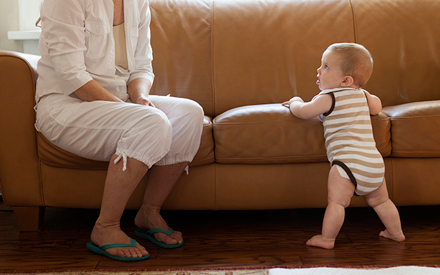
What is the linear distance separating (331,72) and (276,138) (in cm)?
28

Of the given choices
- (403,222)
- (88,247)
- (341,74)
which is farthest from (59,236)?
(403,222)

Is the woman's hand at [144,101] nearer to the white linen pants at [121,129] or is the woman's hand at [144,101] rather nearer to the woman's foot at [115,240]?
the white linen pants at [121,129]

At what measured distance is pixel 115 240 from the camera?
3.91ft

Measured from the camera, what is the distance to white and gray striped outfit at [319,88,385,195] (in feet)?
4.02

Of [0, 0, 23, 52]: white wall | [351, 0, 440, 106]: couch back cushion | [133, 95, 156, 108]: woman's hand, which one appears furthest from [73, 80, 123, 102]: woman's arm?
[0, 0, 23, 52]: white wall

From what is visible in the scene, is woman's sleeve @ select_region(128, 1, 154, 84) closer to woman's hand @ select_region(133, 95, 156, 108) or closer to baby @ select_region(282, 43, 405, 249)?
woman's hand @ select_region(133, 95, 156, 108)

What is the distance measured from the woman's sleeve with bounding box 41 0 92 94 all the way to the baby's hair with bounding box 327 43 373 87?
812 millimetres

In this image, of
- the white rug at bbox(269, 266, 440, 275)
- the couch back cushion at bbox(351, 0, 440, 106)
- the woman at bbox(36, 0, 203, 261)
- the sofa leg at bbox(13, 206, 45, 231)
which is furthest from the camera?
the couch back cushion at bbox(351, 0, 440, 106)

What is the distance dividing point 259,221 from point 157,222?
42cm

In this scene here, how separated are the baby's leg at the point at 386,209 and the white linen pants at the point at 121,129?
1.97 feet

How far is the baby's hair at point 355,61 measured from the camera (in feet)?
4.15

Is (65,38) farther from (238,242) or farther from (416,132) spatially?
(416,132)

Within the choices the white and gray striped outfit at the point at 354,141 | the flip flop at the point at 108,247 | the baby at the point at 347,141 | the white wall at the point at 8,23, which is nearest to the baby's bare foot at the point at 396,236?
the baby at the point at 347,141

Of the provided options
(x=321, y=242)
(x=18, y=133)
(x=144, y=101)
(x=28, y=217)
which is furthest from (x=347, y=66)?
(x=28, y=217)
